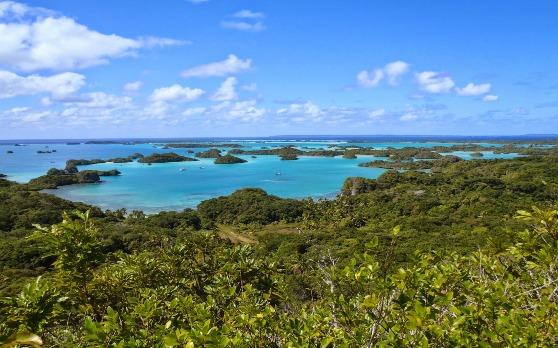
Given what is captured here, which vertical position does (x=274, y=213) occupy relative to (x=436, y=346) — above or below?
below

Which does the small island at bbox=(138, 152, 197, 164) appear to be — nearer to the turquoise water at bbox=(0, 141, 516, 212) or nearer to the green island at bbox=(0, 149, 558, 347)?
the turquoise water at bbox=(0, 141, 516, 212)

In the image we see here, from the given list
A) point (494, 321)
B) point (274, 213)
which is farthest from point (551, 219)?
point (274, 213)

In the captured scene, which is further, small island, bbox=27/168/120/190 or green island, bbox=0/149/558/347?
small island, bbox=27/168/120/190

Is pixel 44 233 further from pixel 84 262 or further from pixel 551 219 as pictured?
pixel 551 219

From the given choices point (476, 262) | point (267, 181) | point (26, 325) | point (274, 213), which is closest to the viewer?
point (26, 325)

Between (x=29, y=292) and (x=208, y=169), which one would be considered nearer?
(x=29, y=292)

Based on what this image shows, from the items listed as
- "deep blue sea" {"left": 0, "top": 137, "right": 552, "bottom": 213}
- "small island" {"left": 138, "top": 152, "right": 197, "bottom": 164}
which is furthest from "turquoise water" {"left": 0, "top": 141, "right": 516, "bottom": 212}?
"small island" {"left": 138, "top": 152, "right": 197, "bottom": 164}

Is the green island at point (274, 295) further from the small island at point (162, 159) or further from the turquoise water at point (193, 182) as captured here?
the small island at point (162, 159)

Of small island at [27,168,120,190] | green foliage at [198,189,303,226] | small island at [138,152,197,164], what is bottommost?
green foliage at [198,189,303,226]

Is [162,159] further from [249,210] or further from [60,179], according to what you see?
[249,210]

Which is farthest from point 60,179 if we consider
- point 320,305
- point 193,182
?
point 320,305

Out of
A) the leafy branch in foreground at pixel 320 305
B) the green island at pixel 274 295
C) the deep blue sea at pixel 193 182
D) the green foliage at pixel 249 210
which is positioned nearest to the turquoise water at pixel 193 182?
the deep blue sea at pixel 193 182
